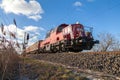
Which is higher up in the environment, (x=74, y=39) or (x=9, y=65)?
(x=74, y=39)

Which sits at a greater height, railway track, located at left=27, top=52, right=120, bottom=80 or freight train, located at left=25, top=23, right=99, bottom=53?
freight train, located at left=25, top=23, right=99, bottom=53

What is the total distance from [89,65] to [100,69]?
0.92 meters

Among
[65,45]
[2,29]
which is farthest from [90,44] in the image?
[2,29]

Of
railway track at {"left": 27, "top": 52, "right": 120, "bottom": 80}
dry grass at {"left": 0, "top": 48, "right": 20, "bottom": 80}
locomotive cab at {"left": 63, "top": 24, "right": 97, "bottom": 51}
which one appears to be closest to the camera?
dry grass at {"left": 0, "top": 48, "right": 20, "bottom": 80}

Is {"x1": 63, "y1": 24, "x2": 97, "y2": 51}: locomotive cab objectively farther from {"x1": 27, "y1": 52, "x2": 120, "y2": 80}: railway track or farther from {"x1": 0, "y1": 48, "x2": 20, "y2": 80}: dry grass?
{"x1": 0, "y1": 48, "x2": 20, "y2": 80}: dry grass

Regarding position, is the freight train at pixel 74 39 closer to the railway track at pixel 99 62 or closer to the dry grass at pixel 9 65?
the railway track at pixel 99 62

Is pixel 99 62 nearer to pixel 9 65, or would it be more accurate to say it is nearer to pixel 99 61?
pixel 99 61

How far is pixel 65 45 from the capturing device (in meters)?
18.3

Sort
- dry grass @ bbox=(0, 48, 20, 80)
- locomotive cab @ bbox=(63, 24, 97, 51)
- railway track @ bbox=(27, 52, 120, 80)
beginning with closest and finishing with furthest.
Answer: dry grass @ bbox=(0, 48, 20, 80), railway track @ bbox=(27, 52, 120, 80), locomotive cab @ bbox=(63, 24, 97, 51)

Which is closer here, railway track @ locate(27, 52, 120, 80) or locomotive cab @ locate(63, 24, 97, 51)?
railway track @ locate(27, 52, 120, 80)

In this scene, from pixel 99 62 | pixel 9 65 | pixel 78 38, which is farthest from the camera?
pixel 78 38

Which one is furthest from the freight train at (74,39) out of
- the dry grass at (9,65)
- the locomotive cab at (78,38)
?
the dry grass at (9,65)

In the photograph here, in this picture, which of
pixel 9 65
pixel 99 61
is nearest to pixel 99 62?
pixel 99 61

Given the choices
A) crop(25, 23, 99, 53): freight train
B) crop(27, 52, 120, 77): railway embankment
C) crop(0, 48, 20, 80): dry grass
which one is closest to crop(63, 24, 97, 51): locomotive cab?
crop(25, 23, 99, 53): freight train
